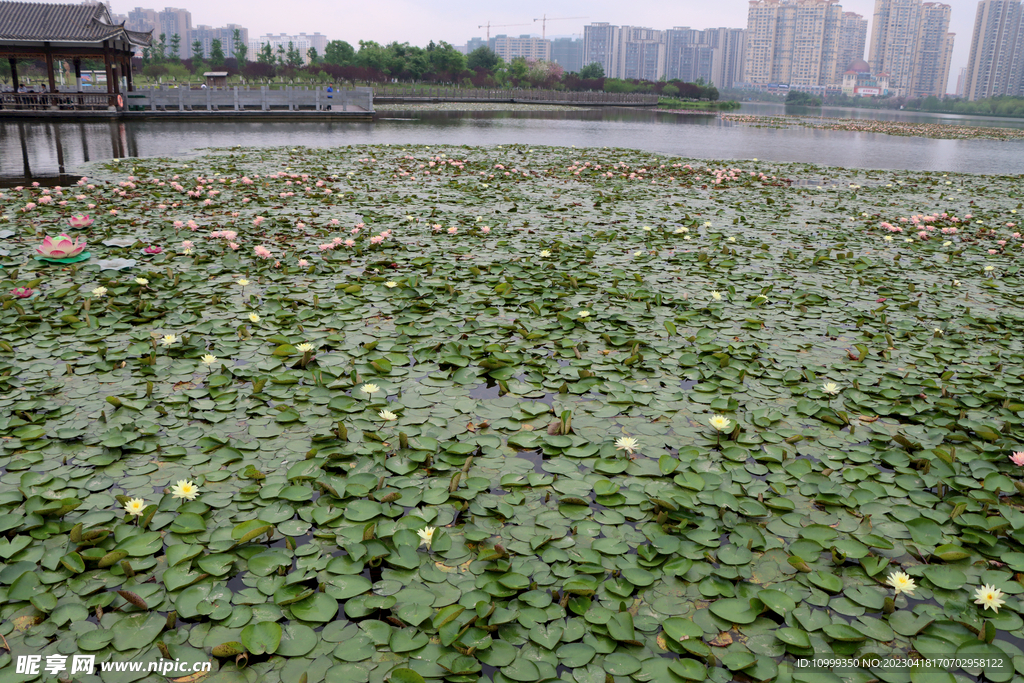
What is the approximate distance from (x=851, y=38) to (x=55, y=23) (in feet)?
647

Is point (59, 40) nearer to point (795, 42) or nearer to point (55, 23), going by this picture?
point (55, 23)

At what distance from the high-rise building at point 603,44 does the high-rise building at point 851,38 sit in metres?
60.8

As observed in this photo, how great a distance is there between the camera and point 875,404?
7.90 ft

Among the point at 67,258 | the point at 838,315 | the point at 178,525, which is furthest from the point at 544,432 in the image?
the point at 67,258

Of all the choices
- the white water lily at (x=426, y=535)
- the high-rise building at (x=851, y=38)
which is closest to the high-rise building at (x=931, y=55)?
the high-rise building at (x=851, y=38)

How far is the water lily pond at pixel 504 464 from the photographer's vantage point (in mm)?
1360

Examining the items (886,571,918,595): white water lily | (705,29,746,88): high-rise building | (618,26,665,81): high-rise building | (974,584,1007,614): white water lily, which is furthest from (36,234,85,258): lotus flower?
(705,29,746,88): high-rise building

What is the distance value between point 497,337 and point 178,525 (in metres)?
1.70

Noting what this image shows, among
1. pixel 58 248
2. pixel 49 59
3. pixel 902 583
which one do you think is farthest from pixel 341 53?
pixel 902 583

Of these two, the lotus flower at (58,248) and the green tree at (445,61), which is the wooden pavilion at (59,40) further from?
the green tree at (445,61)

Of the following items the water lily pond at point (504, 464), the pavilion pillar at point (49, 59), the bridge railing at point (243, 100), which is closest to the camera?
the water lily pond at point (504, 464)

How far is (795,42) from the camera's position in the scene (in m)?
157

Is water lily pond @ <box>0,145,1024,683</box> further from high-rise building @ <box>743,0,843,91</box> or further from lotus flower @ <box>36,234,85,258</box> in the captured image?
high-rise building @ <box>743,0,843,91</box>

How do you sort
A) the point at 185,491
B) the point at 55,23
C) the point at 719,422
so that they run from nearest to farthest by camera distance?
the point at 185,491 → the point at 719,422 → the point at 55,23
